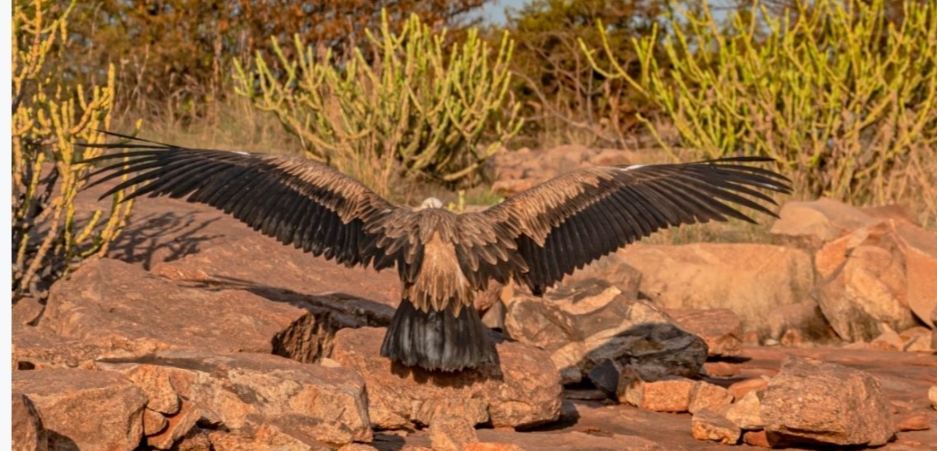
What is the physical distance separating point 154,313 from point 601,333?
257cm

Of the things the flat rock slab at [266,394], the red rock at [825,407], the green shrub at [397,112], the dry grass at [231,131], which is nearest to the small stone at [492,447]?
the flat rock slab at [266,394]

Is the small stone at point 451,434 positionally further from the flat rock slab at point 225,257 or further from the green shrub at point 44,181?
the green shrub at point 44,181

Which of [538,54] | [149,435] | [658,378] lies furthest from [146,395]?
[538,54]

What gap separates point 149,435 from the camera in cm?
516

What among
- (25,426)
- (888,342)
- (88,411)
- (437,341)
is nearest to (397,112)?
(888,342)

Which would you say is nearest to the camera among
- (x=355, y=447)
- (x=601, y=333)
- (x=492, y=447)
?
(x=355, y=447)

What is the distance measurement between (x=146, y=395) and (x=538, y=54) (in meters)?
16.3

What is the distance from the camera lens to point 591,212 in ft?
22.5

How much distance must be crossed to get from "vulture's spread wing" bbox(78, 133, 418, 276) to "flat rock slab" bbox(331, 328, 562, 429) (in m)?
0.49

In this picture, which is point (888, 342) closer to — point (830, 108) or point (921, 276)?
point (921, 276)

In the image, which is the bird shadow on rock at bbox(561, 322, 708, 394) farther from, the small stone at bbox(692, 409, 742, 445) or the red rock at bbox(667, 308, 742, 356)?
the small stone at bbox(692, 409, 742, 445)

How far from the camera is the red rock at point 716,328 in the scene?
865 cm

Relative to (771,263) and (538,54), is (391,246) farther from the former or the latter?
(538,54)

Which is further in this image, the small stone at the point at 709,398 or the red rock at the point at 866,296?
the red rock at the point at 866,296
